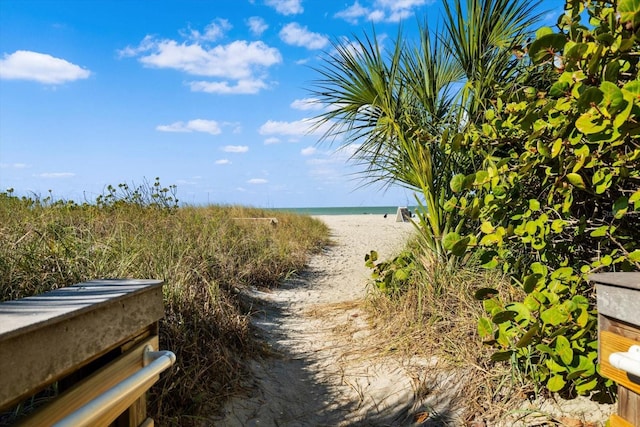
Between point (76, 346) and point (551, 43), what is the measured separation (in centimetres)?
218

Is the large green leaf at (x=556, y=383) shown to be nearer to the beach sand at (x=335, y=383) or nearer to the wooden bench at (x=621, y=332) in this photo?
the beach sand at (x=335, y=383)

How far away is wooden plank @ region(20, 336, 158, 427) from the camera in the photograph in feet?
2.81

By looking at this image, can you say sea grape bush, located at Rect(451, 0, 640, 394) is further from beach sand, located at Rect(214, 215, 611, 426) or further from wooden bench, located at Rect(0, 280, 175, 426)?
wooden bench, located at Rect(0, 280, 175, 426)

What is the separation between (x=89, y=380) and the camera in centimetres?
99

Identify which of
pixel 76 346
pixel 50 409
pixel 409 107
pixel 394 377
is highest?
pixel 409 107

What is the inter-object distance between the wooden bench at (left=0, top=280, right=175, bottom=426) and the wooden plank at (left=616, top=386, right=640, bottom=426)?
127 cm

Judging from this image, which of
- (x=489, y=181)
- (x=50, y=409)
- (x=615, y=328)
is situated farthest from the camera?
(x=489, y=181)

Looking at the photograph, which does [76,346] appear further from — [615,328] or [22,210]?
[22,210]

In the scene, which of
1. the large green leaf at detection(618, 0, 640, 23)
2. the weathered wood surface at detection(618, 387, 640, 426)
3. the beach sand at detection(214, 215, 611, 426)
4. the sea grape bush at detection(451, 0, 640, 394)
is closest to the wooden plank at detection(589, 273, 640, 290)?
the weathered wood surface at detection(618, 387, 640, 426)

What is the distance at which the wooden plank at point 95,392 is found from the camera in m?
0.86

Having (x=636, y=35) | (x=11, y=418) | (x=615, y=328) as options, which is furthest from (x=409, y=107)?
(x=11, y=418)

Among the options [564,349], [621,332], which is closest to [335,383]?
[564,349]

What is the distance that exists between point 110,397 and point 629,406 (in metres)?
1.36

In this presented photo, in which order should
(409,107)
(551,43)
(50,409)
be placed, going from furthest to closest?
1. (409,107)
2. (551,43)
3. (50,409)
